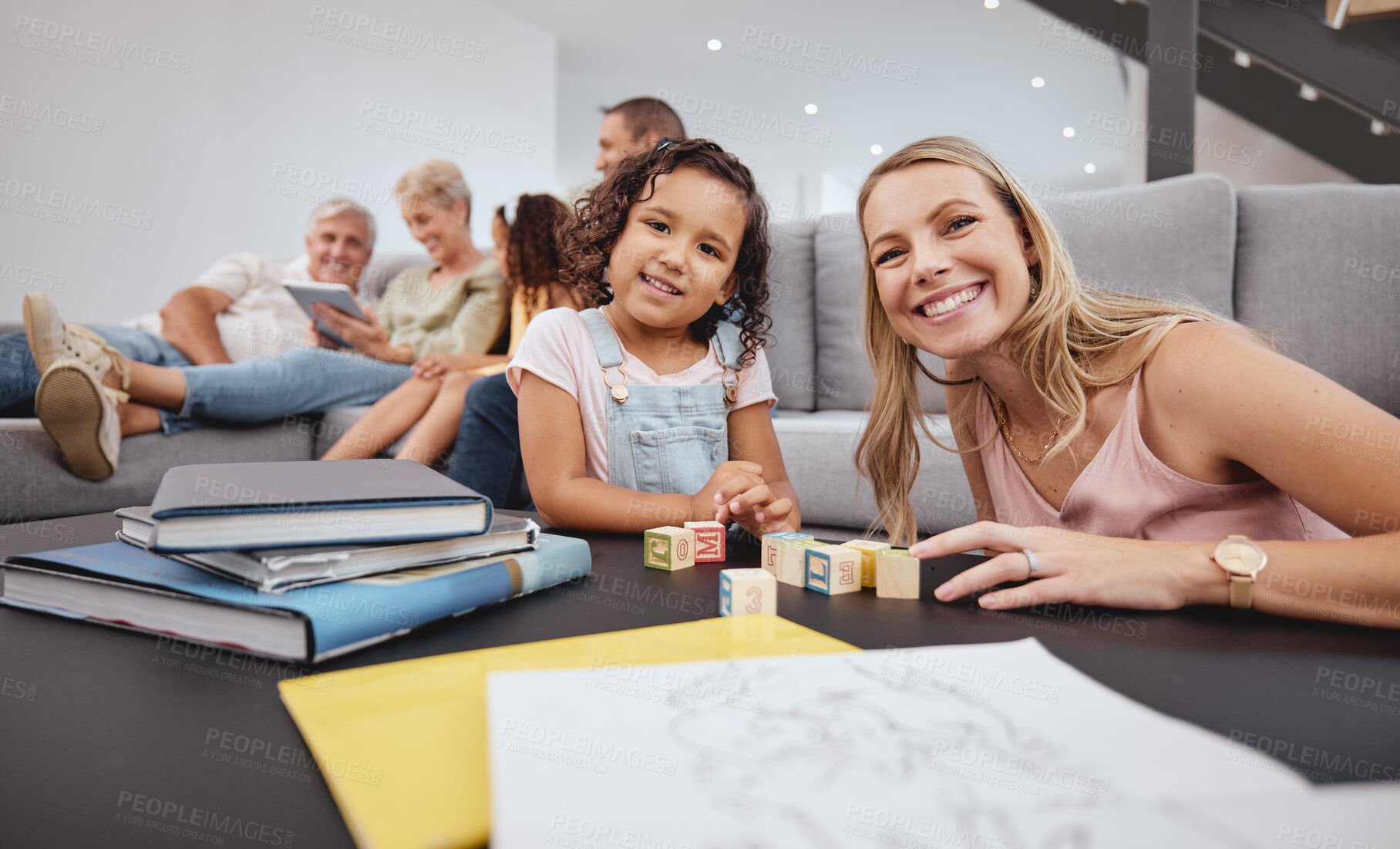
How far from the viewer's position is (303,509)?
0.51m

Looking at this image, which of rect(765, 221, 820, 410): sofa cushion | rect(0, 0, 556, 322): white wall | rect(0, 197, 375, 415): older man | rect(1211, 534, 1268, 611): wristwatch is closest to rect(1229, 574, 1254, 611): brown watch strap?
rect(1211, 534, 1268, 611): wristwatch

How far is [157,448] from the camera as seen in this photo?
1986 millimetres

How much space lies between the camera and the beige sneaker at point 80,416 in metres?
1.64

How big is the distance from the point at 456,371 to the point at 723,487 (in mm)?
1473

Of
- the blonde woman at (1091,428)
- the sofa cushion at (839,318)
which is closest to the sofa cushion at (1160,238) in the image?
the sofa cushion at (839,318)

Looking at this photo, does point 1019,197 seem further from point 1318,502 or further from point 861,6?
point 861,6

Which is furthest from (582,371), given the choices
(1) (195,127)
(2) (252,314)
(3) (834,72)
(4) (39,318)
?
(3) (834,72)

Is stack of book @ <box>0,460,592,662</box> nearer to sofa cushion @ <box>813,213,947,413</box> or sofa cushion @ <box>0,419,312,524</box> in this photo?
sofa cushion @ <box>0,419,312,524</box>

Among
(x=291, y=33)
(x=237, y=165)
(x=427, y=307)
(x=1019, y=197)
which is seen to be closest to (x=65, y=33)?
(x=237, y=165)

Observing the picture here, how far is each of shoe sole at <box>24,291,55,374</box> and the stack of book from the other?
4.56 ft

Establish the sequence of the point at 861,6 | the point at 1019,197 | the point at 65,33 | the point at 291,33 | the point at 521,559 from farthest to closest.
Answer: the point at 861,6, the point at 291,33, the point at 65,33, the point at 1019,197, the point at 521,559

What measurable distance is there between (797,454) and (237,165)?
3522 millimetres

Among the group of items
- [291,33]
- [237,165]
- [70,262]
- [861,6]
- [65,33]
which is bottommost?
[70,262]

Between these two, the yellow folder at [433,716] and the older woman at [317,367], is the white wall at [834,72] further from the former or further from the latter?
the yellow folder at [433,716]
